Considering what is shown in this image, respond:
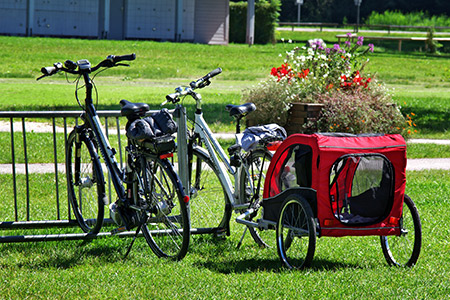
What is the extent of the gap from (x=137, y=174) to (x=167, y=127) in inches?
18.2

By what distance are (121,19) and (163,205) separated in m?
35.3

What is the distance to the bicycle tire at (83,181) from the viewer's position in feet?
19.1

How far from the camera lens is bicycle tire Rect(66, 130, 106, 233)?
19.1 feet

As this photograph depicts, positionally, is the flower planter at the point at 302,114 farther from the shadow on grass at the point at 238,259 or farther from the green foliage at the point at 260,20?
the green foliage at the point at 260,20

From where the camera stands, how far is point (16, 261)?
5.36 metres

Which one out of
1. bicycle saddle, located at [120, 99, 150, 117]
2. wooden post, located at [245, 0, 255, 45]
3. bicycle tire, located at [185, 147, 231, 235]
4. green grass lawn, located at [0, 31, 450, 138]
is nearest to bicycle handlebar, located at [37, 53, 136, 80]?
bicycle saddle, located at [120, 99, 150, 117]

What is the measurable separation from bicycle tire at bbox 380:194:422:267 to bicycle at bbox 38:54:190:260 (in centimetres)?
153

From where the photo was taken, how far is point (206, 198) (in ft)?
21.3

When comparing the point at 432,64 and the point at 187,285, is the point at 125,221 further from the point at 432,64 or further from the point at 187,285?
the point at 432,64

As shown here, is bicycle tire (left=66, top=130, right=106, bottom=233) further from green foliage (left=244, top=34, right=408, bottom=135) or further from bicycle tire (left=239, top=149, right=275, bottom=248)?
green foliage (left=244, top=34, right=408, bottom=135)

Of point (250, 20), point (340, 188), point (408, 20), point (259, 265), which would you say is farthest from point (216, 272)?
point (408, 20)

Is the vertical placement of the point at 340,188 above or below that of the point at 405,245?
above

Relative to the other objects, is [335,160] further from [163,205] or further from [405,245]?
[163,205]

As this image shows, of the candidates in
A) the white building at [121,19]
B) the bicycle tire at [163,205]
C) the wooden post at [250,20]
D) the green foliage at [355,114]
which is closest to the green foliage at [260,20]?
the white building at [121,19]
